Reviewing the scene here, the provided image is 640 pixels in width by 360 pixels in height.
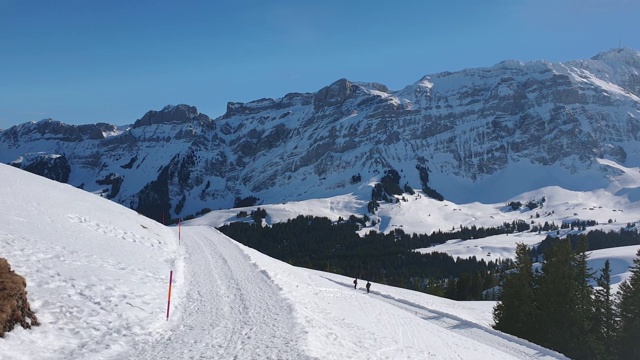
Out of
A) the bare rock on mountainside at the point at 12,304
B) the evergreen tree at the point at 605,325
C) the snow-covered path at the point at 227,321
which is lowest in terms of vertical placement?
the evergreen tree at the point at 605,325

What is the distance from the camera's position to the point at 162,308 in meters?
21.4

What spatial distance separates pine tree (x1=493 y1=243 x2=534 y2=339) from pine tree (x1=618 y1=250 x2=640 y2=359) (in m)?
8.36

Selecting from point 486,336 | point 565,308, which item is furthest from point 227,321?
point 565,308

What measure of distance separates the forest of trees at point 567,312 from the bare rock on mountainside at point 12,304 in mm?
42950

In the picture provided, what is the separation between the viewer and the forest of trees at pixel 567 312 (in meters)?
44.7

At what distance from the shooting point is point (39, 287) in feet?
63.2

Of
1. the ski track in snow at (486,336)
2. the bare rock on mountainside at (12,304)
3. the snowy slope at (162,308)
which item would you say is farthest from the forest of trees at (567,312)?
the bare rock on mountainside at (12,304)

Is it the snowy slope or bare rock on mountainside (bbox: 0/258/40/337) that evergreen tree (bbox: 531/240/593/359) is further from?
bare rock on mountainside (bbox: 0/258/40/337)

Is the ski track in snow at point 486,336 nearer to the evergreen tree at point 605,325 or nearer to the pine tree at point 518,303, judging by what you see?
the pine tree at point 518,303

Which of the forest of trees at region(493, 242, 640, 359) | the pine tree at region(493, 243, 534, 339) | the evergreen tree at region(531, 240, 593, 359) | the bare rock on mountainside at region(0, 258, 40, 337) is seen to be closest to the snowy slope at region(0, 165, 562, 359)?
the bare rock on mountainside at region(0, 258, 40, 337)

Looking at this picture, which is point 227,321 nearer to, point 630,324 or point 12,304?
point 12,304

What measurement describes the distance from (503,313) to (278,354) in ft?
129

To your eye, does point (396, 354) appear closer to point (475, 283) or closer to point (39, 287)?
point (39, 287)

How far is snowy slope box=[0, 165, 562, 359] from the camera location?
16.8 m
